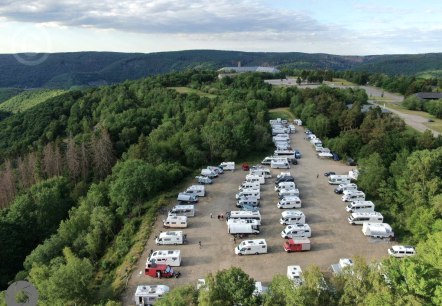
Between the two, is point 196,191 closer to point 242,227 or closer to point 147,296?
point 242,227

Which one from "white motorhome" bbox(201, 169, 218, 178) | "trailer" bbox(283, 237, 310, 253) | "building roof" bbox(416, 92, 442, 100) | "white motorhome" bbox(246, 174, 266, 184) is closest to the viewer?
"trailer" bbox(283, 237, 310, 253)

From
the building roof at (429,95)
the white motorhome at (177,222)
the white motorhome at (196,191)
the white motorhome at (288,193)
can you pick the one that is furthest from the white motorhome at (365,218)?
the building roof at (429,95)

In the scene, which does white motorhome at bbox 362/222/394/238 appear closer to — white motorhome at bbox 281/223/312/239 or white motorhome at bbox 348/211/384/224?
white motorhome at bbox 348/211/384/224

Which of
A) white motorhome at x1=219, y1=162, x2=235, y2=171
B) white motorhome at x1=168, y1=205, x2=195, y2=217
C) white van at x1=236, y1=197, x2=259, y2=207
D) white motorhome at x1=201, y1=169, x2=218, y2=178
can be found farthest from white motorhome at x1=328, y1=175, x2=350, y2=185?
white motorhome at x1=168, y1=205, x2=195, y2=217

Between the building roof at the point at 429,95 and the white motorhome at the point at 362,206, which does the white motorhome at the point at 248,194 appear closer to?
the white motorhome at the point at 362,206

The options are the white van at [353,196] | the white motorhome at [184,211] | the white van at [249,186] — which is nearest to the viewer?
the white motorhome at [184,211]

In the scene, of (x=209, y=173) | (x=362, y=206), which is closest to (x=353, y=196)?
(x=362, y=206)
